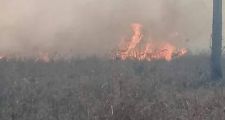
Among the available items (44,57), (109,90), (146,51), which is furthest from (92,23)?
(109,90)

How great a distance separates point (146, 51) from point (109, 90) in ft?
24.0

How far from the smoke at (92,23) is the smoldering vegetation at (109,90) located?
9.10 ft

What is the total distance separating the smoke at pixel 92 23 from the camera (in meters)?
20.2

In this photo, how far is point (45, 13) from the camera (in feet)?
73.5

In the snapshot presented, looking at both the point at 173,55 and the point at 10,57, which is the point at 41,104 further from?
the point at 173,55

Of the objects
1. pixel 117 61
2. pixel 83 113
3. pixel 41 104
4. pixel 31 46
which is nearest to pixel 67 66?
pixel 117 61

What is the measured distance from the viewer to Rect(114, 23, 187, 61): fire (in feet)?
60.0

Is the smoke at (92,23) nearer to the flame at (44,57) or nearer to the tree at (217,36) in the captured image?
the flame at (44,57)

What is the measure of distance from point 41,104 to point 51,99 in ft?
2.07

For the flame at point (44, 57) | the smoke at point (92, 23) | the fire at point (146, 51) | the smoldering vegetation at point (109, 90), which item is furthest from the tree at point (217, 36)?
the flame at point (44, 57)

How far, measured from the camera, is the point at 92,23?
→ 22.5m

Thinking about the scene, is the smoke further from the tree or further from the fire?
the tree

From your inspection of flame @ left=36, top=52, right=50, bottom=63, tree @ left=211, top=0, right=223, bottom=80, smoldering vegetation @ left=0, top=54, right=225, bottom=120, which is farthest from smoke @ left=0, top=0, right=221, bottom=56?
tree @ left=211, top=0, right=223, bottom=80

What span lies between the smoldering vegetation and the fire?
551 mm
